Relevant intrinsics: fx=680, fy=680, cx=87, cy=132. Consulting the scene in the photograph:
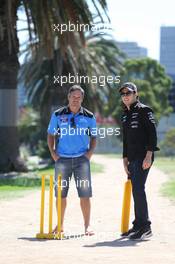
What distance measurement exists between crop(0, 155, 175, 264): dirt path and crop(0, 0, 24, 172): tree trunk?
31.9 ft

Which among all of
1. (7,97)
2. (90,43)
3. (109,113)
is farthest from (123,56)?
(109,113)

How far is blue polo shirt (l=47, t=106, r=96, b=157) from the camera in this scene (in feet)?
29.3

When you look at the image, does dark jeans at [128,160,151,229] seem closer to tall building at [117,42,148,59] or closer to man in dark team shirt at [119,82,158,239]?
man in dark team shirt at [119,82,158,239]

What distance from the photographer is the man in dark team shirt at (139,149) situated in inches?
342

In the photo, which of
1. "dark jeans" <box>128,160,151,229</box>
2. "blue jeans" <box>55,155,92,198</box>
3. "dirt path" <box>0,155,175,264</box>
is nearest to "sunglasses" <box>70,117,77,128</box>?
"blue jeans" <box>55,155,92,198</box>

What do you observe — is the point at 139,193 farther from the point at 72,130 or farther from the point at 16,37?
the point at 16,37

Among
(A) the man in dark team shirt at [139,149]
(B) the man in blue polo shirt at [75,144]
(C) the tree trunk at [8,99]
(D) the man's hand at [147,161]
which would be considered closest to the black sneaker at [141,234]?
(A) the man in dark team shirt at [139,149]

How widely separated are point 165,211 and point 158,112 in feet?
188

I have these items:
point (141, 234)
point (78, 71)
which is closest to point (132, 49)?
point (78, 71)

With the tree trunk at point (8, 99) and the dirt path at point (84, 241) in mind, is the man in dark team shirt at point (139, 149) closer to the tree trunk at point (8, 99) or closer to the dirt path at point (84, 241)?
the dirt path at point (84, 241)

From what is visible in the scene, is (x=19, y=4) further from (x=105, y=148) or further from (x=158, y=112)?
(x=105, y=148)

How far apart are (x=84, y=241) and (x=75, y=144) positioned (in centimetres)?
132

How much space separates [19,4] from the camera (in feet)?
72.0

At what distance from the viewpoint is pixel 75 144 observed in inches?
354
